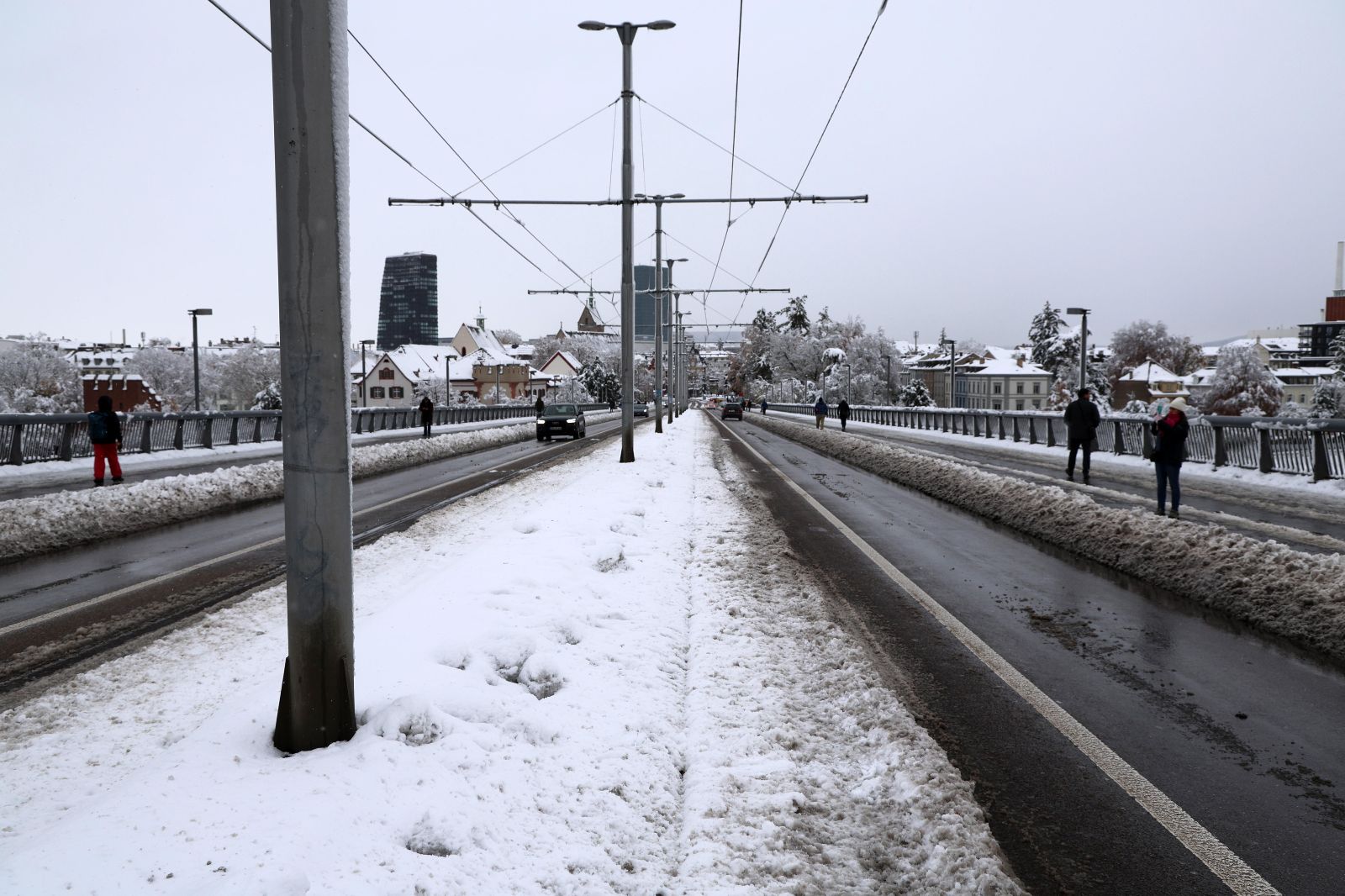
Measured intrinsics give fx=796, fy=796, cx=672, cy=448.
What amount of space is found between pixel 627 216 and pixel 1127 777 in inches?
745

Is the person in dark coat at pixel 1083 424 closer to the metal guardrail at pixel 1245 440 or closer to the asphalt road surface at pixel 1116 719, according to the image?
the metal guardrail at pixel 1245 440

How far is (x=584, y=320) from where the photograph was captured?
19450 centimetres

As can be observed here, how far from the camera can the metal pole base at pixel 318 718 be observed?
142 inches

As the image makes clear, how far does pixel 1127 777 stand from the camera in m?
3.82

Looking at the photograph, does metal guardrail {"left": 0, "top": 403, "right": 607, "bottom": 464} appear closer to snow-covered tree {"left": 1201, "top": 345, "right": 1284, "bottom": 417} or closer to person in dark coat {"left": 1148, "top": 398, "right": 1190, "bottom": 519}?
person in dark coat {"left": 1148, "top": 398, "right": 1190, "bottom": 519}

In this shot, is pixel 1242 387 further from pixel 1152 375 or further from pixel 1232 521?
pixel 1232 521

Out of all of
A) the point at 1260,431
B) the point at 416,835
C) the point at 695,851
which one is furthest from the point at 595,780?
the point at 1260,431

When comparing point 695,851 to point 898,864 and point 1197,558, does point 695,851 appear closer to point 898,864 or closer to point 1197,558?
point 898,864

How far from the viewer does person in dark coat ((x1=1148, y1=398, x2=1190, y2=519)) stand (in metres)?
12.6

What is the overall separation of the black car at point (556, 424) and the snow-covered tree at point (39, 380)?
70.8m

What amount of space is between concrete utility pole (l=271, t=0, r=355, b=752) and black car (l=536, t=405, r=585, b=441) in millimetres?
33788

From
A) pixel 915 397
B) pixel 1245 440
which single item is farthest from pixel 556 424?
pixel 915 397

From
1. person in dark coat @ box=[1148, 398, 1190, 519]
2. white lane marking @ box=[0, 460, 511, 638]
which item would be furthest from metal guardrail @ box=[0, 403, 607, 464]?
person in dark coat @ box=[1148, 398, 1190, 519]

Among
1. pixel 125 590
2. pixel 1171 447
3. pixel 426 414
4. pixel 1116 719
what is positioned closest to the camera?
pixel 1116 719
